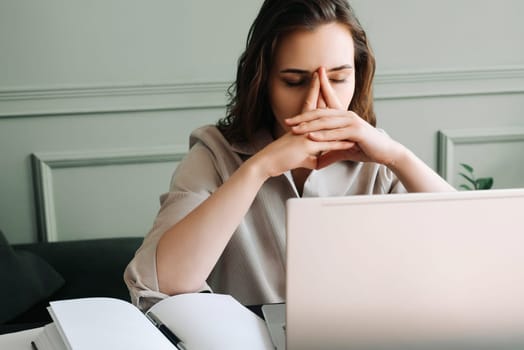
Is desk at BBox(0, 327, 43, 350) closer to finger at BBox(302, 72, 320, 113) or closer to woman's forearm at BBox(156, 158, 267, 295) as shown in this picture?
woman's forearm at BBox(156, 158, 267, 295)

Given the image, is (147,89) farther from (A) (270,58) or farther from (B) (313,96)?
(B) (313,96)

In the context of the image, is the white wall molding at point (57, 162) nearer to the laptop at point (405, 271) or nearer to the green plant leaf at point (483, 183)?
the green plant leaf at point (483, 183)

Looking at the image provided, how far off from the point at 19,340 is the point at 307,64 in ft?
2.28

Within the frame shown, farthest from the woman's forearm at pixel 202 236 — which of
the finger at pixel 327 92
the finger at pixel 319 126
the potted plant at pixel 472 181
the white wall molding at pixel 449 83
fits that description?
the potted plant at pixel 472 181

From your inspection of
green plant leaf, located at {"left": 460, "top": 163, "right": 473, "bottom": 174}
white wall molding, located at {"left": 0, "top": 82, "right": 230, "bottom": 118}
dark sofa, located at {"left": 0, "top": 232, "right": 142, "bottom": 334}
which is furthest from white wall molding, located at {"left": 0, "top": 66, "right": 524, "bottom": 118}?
dark sofa, located at {"left": 0, "top": 232, "right": 142, "bottom": 334}

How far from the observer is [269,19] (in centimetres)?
130

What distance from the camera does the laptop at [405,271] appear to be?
2.32 ft

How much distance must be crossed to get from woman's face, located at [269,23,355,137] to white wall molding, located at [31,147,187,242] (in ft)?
3.96

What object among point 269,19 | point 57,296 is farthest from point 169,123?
point 269,19

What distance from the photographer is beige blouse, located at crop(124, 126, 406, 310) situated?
1.31 m

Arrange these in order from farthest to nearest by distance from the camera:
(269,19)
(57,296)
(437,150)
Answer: (437,150)
(57,296)
(269,19)

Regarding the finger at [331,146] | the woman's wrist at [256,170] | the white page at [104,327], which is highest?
the finger at [331,146]

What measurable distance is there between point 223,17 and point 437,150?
3.17ft

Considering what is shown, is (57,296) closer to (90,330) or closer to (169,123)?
(169,123)
